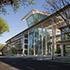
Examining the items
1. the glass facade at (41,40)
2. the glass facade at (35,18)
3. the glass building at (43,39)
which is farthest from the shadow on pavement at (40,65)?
the glass facade at (41,40)

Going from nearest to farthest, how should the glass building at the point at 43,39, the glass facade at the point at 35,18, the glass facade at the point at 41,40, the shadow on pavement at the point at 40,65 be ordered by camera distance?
the shadow on pavement at the point at 40,65, the glass facade at the point at 35,18, the glass building at the point at 43,39, the glass facade at the point at 41,40

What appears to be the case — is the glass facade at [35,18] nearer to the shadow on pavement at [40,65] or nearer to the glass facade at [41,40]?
the glass facade at [41,40]

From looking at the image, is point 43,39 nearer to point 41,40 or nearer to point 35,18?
point 41,40

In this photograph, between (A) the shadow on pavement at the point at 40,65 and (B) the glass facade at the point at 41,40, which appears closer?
(A) the shadow on pavement at the point at 40,65

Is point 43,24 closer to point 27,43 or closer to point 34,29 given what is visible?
point 34,29

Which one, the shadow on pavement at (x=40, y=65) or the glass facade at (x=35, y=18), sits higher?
the glass facade at (x=35, y=18)

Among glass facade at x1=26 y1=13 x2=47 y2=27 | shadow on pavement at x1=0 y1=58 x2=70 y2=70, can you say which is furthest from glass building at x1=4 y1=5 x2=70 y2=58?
shadow on pavement at x1=0 y1=58 x2=70 y2=70

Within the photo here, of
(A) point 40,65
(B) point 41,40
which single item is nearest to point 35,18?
(A) point 40,65

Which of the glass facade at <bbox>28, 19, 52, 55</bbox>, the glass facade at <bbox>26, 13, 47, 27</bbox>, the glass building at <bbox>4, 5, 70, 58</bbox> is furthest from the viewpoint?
the glass facade at <bbox>28, 19, 52, 55</bbox>

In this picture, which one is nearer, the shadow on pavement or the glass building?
the shadow on pavement

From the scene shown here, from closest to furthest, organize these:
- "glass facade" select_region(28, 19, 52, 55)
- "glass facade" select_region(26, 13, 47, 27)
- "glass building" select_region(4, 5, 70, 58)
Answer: "glass facade" select_region(26, 13, 47, 27) < "glass building" select_region(4, 5, 70, 58) < "glass facade" select_region(28, 19, 52, 55)

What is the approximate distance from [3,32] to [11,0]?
44.5 meters

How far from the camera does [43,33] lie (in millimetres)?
83062

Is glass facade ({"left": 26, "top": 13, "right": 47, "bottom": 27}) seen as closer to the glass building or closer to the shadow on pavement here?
the glass building
